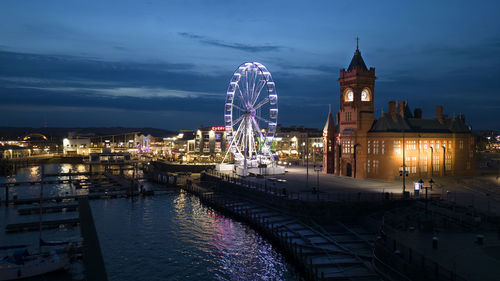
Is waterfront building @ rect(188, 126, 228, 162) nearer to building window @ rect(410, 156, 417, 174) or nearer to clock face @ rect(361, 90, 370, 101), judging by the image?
clock face @ rect(361, 90, 370, 101)

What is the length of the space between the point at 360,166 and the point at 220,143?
87882 mm

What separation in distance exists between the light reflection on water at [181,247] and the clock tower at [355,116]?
24.9 meters

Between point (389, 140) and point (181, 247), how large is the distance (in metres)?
37.6

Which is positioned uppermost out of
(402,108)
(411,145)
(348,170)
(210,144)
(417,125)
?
(402,108)

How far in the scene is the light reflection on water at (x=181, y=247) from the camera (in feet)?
113

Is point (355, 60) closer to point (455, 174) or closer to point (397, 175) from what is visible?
point (397, 175)

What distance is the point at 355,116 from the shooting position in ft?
220

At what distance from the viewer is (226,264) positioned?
36.5 m

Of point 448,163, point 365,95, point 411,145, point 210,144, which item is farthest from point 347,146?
point 210,144

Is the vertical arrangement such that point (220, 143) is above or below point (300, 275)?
above

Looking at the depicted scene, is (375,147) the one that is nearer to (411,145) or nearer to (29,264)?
(411,145)

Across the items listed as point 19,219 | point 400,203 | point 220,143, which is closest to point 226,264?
point 400,203

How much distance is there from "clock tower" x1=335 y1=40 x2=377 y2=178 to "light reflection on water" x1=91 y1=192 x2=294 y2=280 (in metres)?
24.9

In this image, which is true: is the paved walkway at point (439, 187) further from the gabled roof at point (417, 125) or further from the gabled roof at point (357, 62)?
the gabled roof at point (357, 62)
